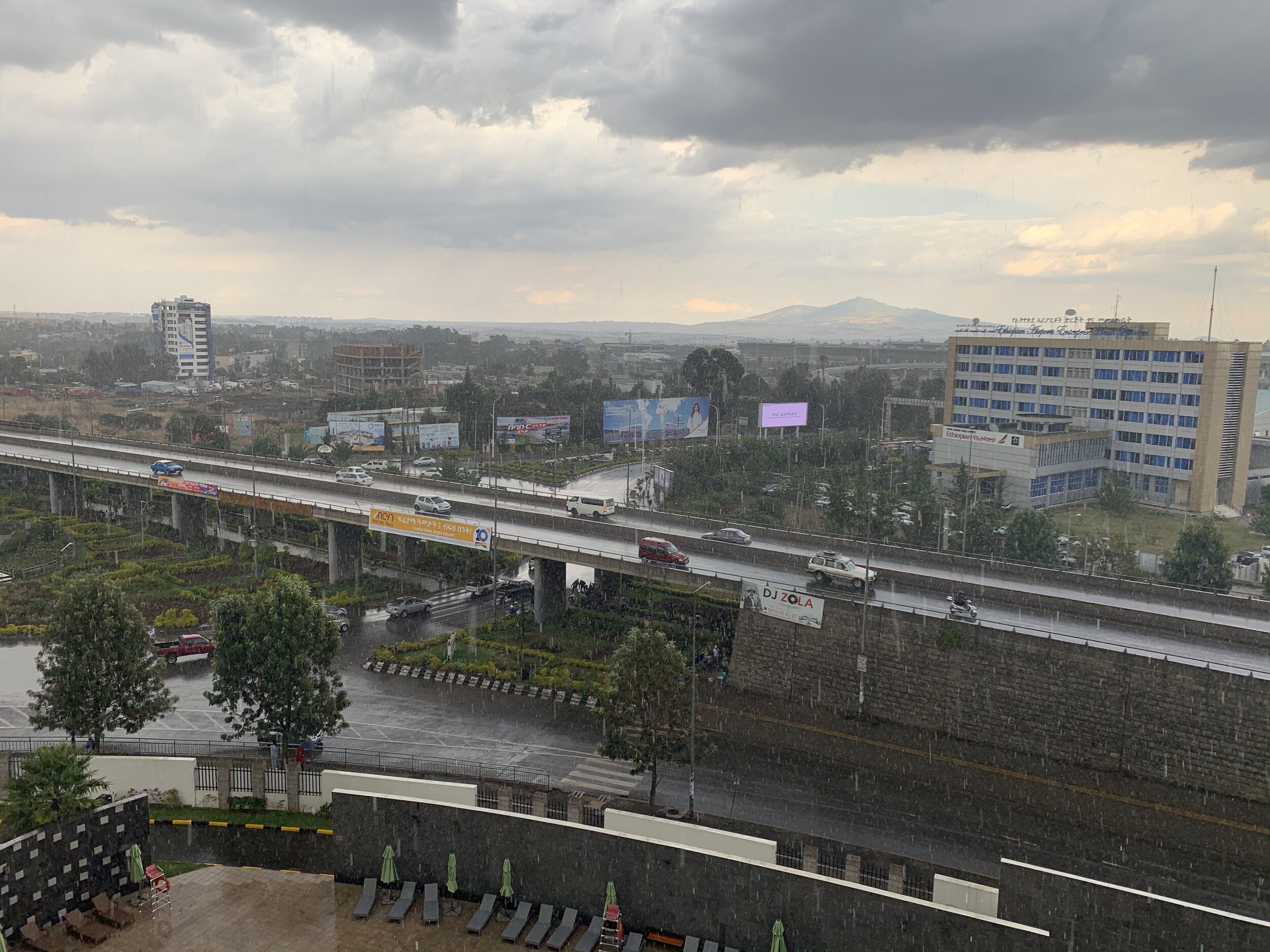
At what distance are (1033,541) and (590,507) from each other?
17147mm

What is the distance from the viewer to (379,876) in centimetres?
1465

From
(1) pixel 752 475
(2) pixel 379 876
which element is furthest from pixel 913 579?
(1) pixel 752 475

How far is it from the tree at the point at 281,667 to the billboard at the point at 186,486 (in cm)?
2120

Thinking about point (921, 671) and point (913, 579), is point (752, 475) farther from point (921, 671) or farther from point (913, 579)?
point (921, 671)

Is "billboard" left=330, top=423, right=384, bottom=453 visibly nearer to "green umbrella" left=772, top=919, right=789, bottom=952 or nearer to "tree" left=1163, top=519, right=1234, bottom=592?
"tree" left=1163, top=519, right=1234, bottom=592

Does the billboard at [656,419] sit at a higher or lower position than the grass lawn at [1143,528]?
higher

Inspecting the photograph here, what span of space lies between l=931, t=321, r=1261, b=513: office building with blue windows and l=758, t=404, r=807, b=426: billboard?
494 inches

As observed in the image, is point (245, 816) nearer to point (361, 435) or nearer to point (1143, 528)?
point (1143, 528)

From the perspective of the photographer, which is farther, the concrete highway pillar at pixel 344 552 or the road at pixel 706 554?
the concrete highway pillar at pixel 344 552

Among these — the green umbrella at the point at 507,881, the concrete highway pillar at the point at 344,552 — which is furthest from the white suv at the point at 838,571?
the concrete highway pillar at the point at 344,552

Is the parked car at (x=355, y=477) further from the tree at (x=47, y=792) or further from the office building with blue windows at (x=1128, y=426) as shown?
the office building with blue windows at (x=1128, y=426)

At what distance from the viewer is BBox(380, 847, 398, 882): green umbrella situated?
1451 centimetres

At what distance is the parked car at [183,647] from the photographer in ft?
88.6

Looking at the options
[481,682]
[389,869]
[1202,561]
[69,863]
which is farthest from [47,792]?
[1202,561]
